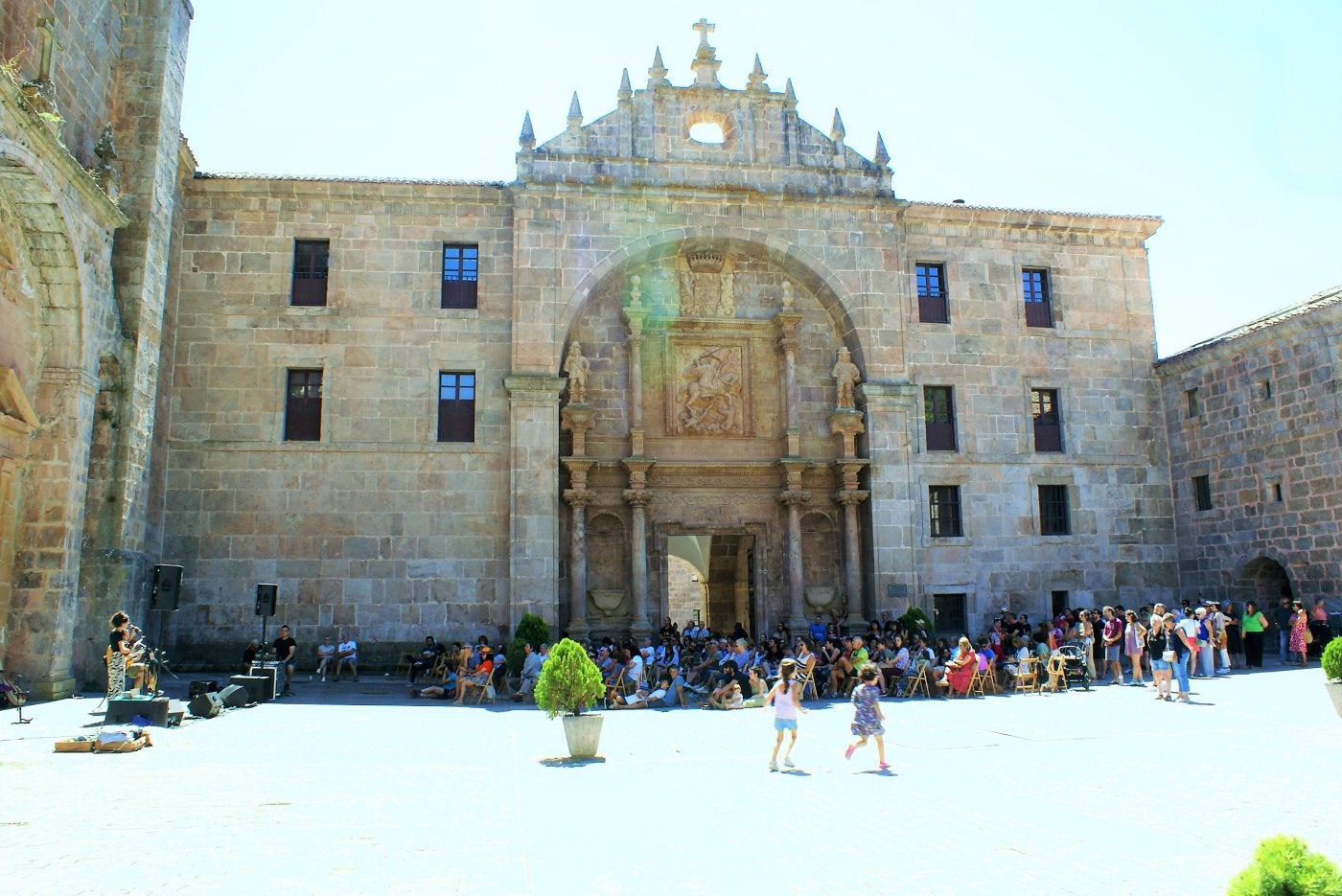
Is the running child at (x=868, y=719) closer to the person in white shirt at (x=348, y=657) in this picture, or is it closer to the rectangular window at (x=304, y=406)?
the person in white shirt at (x=348, y=657)

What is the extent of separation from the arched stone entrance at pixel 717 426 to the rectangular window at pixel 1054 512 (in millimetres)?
4833

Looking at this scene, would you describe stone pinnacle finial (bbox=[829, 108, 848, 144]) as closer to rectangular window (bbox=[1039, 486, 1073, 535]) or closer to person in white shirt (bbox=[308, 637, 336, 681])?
rectangular window (bbox=[1039, 486, 1073, 535])

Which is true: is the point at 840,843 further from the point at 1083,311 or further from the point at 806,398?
the point at 1083,311

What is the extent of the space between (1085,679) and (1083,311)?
10.8 meters

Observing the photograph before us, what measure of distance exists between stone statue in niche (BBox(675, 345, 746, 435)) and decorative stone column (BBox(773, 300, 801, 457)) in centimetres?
105

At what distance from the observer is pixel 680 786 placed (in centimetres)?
965

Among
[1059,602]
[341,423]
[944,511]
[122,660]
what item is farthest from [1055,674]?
[122,660]

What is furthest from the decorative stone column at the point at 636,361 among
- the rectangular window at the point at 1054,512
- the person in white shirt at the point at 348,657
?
the rectangular window at the point at 1054,512

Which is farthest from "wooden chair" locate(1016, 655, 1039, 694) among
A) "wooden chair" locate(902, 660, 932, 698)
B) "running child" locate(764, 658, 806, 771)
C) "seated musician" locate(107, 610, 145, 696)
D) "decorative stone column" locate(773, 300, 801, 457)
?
"seated musician" locate(107, 610, 145, 696)

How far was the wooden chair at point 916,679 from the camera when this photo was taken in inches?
731

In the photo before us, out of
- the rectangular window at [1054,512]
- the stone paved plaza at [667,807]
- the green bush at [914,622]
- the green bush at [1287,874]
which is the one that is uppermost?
the rectangular window at [1054,512]

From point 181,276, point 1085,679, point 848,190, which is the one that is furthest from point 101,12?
point 1085,679

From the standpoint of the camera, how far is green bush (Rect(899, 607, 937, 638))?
69.7ft

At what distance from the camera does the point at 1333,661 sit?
12531 millimetres
